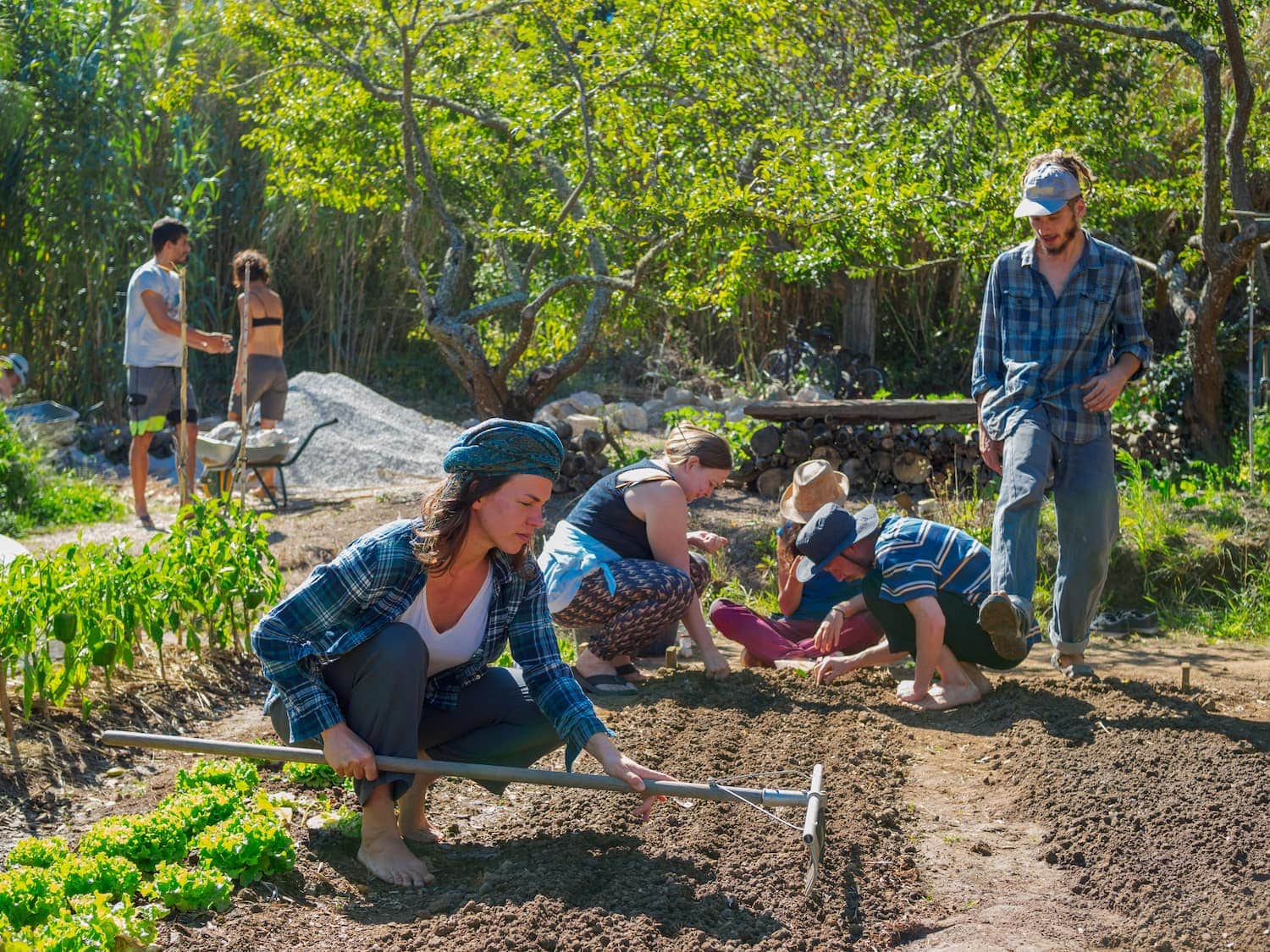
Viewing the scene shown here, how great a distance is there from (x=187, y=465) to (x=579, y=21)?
4.00 metres

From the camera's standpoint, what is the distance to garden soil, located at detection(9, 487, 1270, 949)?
3.04m

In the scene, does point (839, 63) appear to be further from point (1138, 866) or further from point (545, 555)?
point (1138, 866)

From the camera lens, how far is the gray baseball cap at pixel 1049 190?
454cm

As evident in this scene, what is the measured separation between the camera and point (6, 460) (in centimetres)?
906

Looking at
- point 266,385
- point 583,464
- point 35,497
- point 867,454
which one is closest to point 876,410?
point 867,454

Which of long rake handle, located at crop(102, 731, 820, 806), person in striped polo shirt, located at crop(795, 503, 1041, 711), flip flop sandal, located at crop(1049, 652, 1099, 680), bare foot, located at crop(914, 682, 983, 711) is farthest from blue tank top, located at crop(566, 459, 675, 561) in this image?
long rake handle, located at crop(102, 731, 820, 806)

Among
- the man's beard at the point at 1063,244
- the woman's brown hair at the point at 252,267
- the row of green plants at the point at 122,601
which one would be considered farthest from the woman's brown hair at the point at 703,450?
the woman's brown hair at the point at 252,267

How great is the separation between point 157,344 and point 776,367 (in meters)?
6.99

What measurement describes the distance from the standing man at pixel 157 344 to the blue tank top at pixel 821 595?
13.9ft

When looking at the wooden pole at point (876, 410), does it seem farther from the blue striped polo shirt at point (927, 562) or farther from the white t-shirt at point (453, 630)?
the white t-shirt at point (453, 630)

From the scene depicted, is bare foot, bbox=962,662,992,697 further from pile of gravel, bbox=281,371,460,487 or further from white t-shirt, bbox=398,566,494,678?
pile of gravel, bbox=281,371,460,487

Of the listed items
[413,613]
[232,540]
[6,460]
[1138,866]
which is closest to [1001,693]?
[1138,866]

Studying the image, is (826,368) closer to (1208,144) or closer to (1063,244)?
(1208,144)

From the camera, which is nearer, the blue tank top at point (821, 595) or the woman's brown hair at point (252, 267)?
the blue tank top at point (821, 595)
